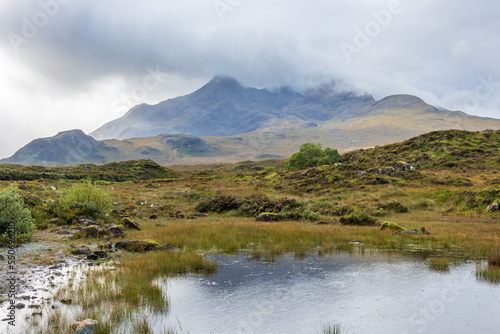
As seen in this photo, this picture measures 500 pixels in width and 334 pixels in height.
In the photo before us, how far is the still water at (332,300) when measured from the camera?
9219mm

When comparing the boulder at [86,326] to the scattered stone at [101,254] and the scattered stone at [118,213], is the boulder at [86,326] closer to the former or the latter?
the scattered stone at [101,254]

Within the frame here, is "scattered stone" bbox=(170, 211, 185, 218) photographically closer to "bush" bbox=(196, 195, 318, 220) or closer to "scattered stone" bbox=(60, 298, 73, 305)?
"bush" bbox=(196, 195, 318, 220)

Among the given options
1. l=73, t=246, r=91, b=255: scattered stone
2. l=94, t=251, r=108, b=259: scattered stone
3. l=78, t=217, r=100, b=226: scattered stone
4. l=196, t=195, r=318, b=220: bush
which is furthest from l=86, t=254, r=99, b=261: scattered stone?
l=196, t=195, r=318, b=220: bush

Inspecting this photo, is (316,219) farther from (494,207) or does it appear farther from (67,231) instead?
(67,231)

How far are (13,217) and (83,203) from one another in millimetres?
10371

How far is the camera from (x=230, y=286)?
41.0ft

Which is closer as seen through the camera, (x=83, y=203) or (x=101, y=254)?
(x=101, y=254)

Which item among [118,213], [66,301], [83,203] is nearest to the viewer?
[66,301]

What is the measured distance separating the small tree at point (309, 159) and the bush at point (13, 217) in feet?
247

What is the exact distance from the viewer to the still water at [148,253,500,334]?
922 centimetres

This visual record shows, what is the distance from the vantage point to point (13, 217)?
17.2 meters

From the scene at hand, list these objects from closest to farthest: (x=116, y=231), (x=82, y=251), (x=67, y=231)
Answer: (x=82, y=251), (x=67, y=231), (x=116, y=231)

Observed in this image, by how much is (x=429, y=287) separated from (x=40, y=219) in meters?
25.0

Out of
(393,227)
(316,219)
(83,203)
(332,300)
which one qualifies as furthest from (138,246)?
(316,219)
